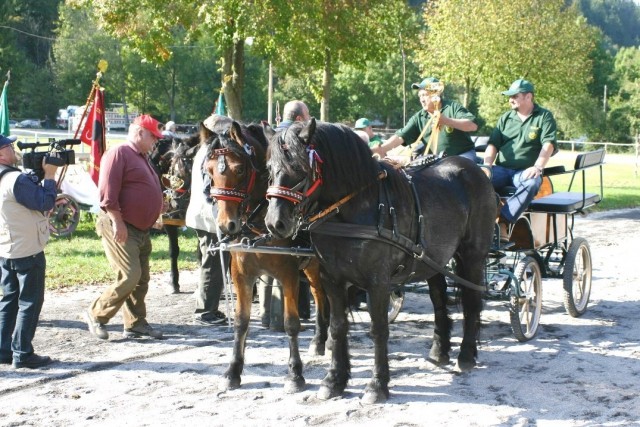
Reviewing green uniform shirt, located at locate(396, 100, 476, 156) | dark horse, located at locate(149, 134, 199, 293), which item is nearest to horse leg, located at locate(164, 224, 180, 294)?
dark horse, located at locate(149, 134, 199, 293)

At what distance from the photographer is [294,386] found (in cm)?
560

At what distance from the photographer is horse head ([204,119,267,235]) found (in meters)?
5.21

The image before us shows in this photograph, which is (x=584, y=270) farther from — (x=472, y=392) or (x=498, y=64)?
(x=498, y=64)

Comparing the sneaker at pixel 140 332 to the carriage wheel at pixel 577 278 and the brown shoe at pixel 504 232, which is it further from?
the carriage wheel at pixel 577 278

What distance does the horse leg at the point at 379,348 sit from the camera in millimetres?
5320

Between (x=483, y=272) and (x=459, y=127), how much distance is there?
1510 millimetres

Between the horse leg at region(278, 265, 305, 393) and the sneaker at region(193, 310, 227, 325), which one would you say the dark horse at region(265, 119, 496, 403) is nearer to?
the horse leg at region(278, 265, 305, 393)

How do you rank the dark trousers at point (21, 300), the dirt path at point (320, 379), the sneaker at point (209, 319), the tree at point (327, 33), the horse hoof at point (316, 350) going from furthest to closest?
the tree at point (327, 33) → the sneaker at point (209, 319) → the horse hoof at point (316, 350) → the dark trousers at point (21, 300) → the dirt path at point (320, 379)

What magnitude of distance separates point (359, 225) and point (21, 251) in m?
2.74

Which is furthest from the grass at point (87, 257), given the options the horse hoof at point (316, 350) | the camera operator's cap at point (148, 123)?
the horse hoof at point (316, 350)

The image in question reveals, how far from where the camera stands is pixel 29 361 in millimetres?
6039

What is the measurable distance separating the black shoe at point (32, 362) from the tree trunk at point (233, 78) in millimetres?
10952

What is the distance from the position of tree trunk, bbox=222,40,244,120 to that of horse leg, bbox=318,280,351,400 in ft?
37.9

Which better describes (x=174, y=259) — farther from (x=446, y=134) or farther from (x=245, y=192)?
(x=245, y=192)
